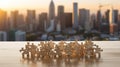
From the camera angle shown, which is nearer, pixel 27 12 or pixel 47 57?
pixel 47 57

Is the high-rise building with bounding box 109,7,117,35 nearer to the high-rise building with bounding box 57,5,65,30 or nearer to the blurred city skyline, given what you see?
the blurred city skyline

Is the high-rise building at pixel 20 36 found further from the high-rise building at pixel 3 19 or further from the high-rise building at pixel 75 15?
the high-rise building at pixel 75 15

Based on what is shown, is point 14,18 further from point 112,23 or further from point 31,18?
point 112,23

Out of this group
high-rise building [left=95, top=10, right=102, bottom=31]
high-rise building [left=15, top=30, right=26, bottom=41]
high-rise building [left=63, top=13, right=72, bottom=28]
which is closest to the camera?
high-rise building [left=63, top=13, right=72, bottom=28]

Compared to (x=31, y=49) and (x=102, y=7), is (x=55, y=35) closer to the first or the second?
(x=102, y=7)

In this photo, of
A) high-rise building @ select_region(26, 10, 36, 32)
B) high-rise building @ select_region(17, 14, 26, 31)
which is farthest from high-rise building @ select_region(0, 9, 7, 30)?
high-rise building @ select_region(26, 10, 36, 32)

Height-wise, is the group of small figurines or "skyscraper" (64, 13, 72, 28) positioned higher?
"skyscraper" (64, 13, 72, 28)

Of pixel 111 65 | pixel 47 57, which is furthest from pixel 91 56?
pixel 111 65

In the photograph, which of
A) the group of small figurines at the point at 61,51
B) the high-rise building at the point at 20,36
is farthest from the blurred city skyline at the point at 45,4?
the group of small figurines at the point at 61,51
